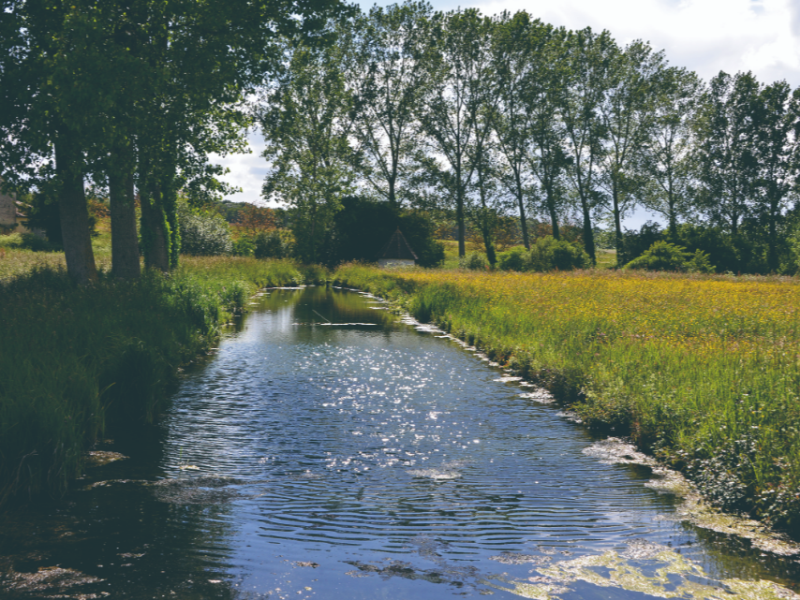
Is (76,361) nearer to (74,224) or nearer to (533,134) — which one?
(74,224)

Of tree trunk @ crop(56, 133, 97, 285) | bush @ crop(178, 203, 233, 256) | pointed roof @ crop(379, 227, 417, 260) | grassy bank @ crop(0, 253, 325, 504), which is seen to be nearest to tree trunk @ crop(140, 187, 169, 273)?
grassy bank @ crop(0, 253, 325, 504)

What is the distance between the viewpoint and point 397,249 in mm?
55500

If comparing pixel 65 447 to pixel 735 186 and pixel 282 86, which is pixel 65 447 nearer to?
pixel 282 86

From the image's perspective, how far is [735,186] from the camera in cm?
5231

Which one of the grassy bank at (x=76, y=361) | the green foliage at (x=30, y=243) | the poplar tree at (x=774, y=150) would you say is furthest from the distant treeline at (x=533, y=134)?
the grassy bank at (x=76, y=361)

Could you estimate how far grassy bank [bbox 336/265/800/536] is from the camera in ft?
19.0

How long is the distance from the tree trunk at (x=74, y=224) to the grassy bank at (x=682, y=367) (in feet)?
34.4

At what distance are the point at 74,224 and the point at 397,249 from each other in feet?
131

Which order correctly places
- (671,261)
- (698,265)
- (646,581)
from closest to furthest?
(646,581), (698,265), (671,261)

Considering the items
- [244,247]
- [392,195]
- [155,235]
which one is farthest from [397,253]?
[155,235]

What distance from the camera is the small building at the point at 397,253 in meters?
55.2

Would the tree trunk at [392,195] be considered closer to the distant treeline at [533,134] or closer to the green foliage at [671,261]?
the distant treeline at [533,134]

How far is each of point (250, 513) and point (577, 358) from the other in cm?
692

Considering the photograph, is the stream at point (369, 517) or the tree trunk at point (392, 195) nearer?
the stream at point (369, 517)
